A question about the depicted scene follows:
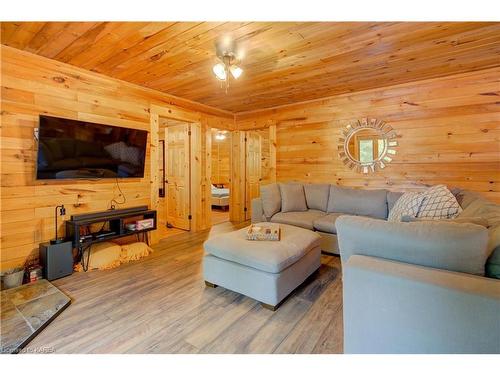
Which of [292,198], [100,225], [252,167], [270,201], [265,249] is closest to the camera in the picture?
[265,249]

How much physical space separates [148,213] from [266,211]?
1.81 meters

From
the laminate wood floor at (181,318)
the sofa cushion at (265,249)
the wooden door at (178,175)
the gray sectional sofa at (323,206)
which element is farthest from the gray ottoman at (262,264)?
the wooden door at (178,175)

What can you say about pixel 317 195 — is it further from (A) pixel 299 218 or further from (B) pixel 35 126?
(B) pixel 35 126

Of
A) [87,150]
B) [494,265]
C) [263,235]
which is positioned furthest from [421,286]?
[87,150]

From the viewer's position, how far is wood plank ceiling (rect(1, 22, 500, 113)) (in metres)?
2.10

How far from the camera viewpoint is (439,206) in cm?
236

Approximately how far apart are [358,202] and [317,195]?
0.68 meters

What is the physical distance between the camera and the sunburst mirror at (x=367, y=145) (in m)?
3.74

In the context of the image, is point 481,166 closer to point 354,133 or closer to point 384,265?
point 354,133

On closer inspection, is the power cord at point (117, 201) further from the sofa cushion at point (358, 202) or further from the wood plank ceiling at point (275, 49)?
the sofa cushion at point (358, 202)

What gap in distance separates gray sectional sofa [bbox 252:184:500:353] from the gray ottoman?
0.71m

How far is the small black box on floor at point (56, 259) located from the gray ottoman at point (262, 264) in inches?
63.2

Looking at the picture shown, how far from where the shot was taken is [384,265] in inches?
49.6

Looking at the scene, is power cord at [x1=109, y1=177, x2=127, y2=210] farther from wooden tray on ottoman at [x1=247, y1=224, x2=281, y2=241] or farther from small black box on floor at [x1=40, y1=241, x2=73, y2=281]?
wooden tray on ottoman at [x1=247, y1=224, x2=281, y2=241]
